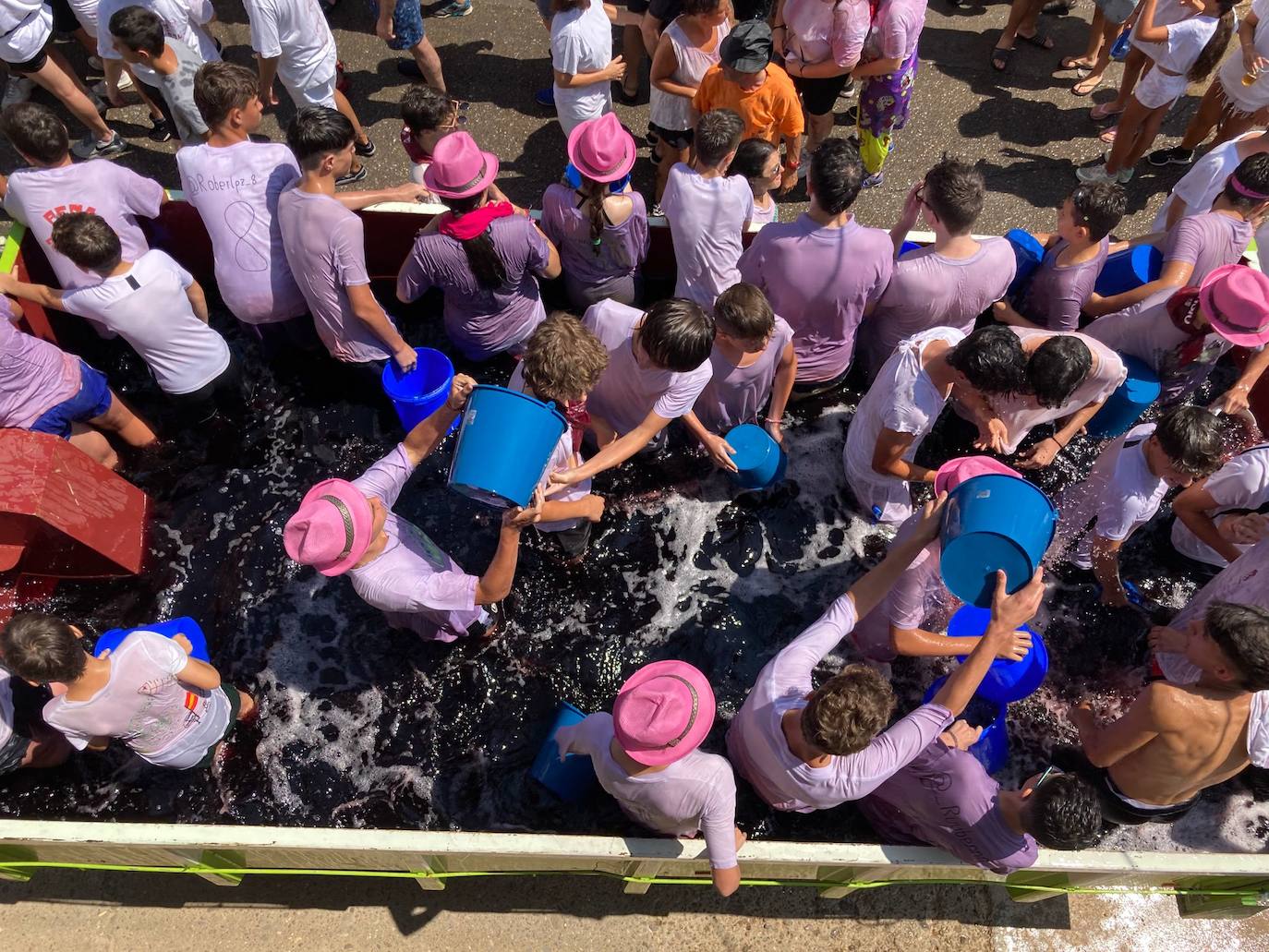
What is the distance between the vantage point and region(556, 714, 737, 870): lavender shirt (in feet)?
9.57

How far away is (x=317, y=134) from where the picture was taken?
150 inches

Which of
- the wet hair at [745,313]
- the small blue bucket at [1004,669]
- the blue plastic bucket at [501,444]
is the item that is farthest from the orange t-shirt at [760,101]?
the small blue bucket at [1004,669]

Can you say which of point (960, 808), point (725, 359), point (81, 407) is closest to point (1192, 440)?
point (960, 808)

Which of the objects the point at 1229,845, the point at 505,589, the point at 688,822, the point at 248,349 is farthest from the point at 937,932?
the point at 248,349

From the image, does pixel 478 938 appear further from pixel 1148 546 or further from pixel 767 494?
pixel 1148 546

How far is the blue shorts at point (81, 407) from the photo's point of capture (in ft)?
13.7

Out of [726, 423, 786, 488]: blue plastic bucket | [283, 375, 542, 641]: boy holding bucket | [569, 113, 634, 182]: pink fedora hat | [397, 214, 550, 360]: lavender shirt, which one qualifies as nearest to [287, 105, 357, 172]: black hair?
[397, 214, 550, 360]: lavender shirt

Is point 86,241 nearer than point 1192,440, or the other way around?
point 1192,440

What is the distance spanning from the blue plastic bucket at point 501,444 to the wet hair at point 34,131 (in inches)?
111

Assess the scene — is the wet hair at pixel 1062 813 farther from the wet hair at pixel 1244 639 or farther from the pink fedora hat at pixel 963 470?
the pink fedora hat at pixel 963 470

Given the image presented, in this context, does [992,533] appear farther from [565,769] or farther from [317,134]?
[317,134]

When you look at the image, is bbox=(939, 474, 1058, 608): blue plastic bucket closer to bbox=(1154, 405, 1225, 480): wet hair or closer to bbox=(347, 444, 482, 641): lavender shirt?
bbox=(1154, 405, 1225, 480): wet hair

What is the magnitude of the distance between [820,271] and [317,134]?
A: 2.37 m

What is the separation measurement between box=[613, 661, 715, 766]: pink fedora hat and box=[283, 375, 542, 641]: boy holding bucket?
2.38 feet
